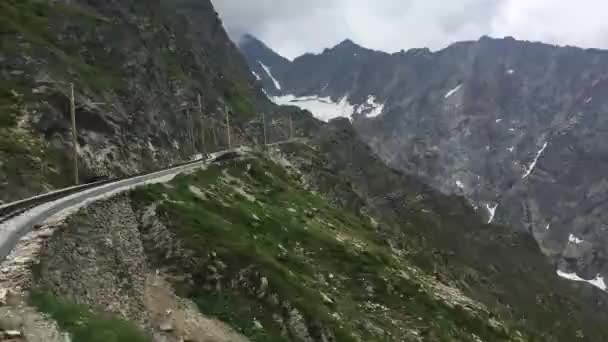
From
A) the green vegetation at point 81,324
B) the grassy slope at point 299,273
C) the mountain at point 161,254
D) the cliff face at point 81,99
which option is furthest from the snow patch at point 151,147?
the green vegetation at point 81,324

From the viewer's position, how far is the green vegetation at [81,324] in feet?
51.0

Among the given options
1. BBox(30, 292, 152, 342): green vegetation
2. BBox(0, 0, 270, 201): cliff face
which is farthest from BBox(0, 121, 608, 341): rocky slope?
BBox(0, 0, 270, 201): cliff face

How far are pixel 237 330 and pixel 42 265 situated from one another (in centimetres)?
1101

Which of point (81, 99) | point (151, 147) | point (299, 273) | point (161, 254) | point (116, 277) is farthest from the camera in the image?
point (151, 147)

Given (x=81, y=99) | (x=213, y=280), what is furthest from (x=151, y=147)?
A: (x=213, y=280)

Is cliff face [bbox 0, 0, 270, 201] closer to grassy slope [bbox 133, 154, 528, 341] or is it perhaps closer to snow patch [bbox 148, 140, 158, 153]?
snow patch [bbox 148, 140, 158, 153]

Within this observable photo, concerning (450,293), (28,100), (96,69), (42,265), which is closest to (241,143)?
(96,69)

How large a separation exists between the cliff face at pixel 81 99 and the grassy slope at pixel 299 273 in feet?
45.0

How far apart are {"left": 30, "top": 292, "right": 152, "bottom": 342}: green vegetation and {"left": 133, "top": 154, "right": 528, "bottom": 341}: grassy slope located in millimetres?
12005

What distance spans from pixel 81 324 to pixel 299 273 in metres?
22.8

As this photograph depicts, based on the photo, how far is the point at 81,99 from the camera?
7294cm

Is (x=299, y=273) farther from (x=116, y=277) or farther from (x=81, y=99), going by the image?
(x=81, y=99)

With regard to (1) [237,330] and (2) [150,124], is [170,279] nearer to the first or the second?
(1) [237,330]

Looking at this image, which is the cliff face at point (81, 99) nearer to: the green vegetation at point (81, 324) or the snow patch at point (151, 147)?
the snow patch at point (151, 147)
